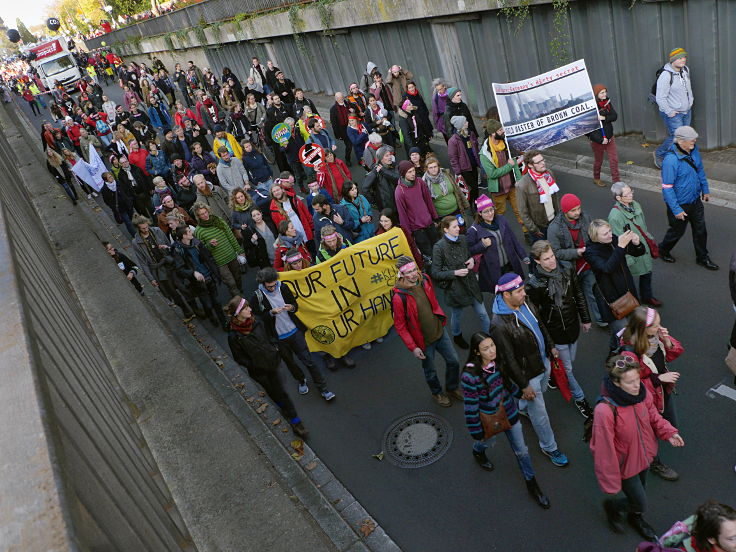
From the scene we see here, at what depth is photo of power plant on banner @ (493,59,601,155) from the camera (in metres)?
10.4

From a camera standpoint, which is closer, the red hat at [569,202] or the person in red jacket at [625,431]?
the person in red jacket at [625,431]

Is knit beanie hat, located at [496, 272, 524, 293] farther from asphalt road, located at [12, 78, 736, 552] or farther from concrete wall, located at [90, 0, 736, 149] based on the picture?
concrete wall, located at [90, 0, 736, 149]

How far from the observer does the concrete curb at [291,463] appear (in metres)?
5.77

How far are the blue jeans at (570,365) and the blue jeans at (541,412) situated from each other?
0.36 metres

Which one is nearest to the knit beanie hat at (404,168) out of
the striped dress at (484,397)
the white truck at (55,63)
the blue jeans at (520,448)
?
the striped dress at (484,397)

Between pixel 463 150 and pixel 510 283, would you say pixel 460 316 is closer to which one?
pixel 510 283

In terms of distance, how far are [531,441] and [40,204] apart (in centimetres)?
1225

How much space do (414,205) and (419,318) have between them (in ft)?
9.77

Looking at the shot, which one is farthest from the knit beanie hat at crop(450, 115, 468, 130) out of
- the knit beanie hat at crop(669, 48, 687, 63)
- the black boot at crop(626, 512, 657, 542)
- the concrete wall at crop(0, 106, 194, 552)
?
the concrete wall at crop(0, 106, 194, 552)

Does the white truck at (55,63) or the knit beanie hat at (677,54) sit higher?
the white truck at (55,63)

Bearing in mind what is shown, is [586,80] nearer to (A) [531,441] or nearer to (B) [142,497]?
(A) [531,441]

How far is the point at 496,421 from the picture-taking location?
5.27 m

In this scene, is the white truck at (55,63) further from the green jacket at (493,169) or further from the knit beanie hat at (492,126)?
the green jacket at (493,169)

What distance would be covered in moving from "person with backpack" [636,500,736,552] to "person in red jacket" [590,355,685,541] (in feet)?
2.70
